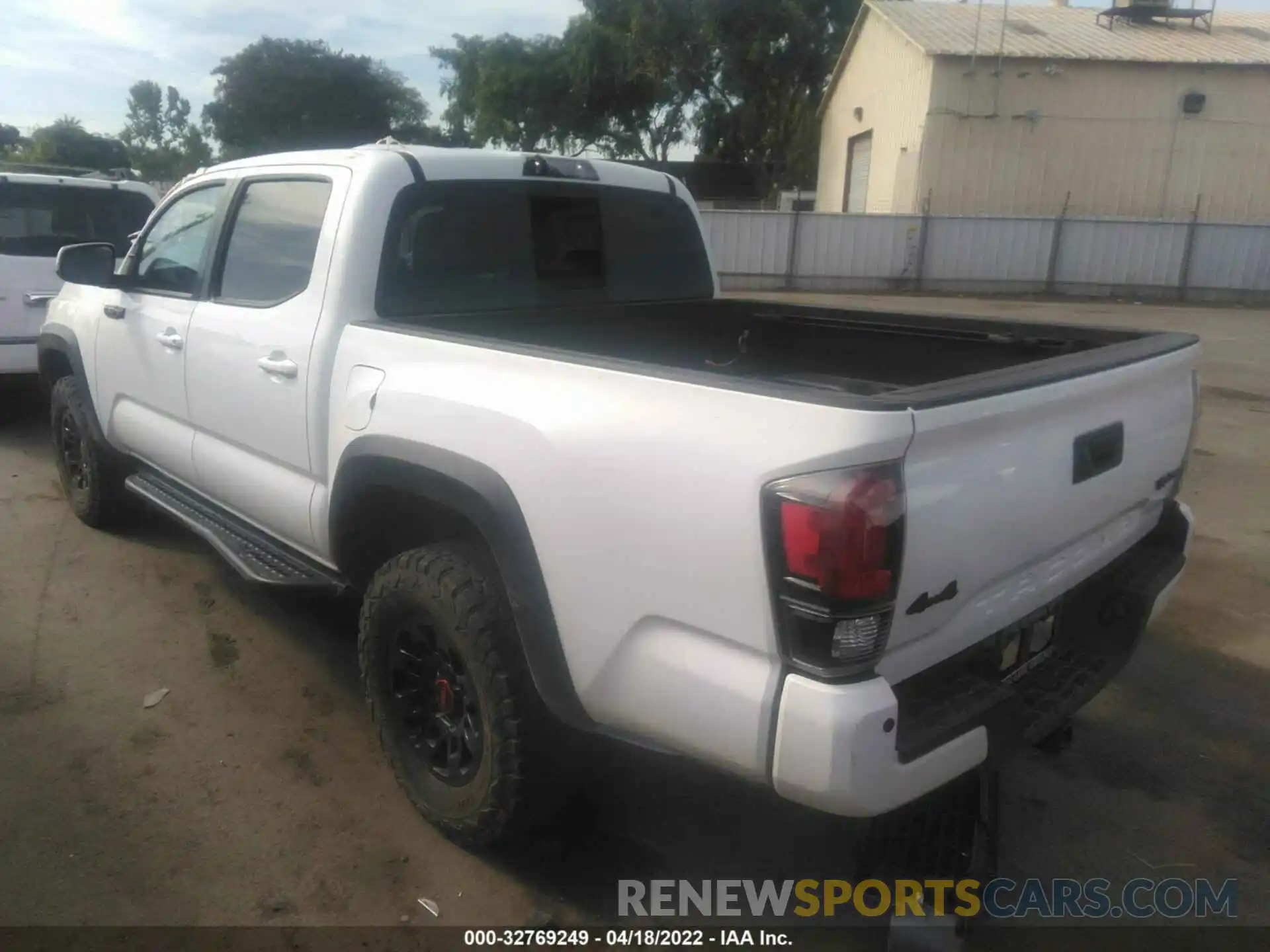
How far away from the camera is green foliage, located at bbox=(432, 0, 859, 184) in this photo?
32.1 metres

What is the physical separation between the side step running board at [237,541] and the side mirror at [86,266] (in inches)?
34.4

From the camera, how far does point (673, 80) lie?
3362cm

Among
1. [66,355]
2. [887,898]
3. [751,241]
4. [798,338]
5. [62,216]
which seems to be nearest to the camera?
[887,898]

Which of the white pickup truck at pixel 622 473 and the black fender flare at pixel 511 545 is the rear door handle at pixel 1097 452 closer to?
the white pickup truck at pixel 622 473

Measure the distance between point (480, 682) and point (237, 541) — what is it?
5.30 ft

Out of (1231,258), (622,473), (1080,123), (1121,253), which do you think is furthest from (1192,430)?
(1080,123)

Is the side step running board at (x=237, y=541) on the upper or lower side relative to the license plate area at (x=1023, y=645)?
lower

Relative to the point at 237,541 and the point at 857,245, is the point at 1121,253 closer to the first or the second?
the point at 857,245

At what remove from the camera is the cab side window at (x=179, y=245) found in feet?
13.2

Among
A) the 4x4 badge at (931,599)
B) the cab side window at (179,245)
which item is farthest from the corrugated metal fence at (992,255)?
the 4x4 badge at (931,599)

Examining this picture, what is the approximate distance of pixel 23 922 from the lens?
2.55 m

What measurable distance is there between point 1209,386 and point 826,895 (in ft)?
31.8

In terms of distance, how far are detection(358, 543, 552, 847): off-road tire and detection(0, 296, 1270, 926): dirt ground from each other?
17cm

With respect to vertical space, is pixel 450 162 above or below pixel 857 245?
above
